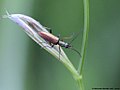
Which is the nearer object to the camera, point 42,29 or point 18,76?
point 42,29

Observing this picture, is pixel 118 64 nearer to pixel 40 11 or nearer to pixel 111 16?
pixel 111 16

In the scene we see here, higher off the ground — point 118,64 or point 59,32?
point 59,32

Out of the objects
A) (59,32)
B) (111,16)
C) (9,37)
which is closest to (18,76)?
(9,37)

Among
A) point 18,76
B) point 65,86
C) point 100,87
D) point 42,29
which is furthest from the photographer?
point 18,76

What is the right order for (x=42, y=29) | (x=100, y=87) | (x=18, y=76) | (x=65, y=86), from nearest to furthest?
(x=42, y=29) < (x=100, y=87) < (x=65, y=86) < (x=18, y=76)

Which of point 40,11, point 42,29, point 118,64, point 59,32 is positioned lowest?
point 118,64

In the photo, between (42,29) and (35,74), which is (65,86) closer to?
(35,74)

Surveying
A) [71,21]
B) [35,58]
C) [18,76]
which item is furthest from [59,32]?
[18,76]
